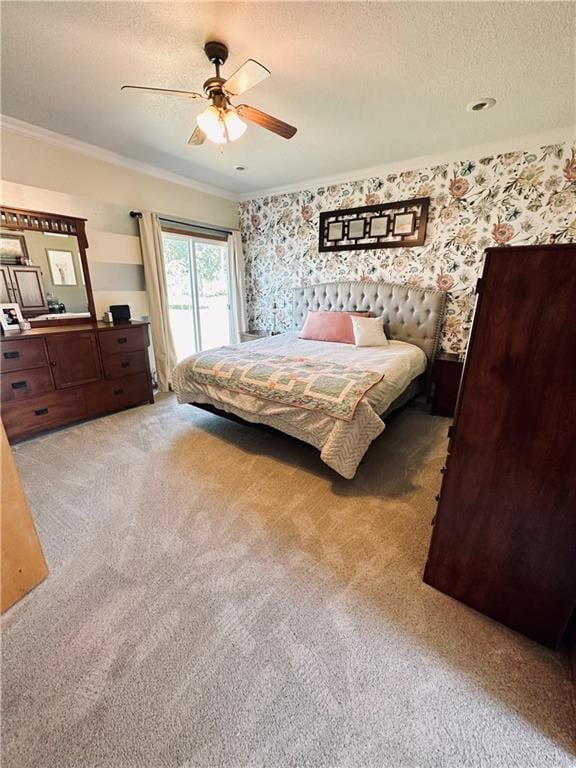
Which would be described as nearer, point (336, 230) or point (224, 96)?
point (224, 96)

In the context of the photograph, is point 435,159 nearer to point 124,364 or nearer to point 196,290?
point 196,290

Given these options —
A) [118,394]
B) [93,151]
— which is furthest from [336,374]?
[93,151]

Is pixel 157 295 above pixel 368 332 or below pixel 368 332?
above

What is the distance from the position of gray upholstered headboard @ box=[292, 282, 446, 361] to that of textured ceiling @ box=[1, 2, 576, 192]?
4.67 feet

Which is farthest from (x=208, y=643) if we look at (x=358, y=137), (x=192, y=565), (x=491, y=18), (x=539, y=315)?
(x=358, y=137)

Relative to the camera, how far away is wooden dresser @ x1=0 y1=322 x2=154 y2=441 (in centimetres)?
258

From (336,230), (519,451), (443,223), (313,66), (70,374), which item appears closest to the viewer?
(519,451)

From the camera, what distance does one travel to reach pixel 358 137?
2820mm

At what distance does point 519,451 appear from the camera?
1.12 metres

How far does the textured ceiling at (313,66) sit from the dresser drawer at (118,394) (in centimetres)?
228

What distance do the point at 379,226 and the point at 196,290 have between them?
2.61m

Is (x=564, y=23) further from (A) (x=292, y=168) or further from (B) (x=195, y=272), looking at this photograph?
(B) (x=195, y=272)

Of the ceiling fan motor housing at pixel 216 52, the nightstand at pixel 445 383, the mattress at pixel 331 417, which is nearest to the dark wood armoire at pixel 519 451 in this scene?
the mattress at pixel 331 417

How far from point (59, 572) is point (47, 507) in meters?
0.59
